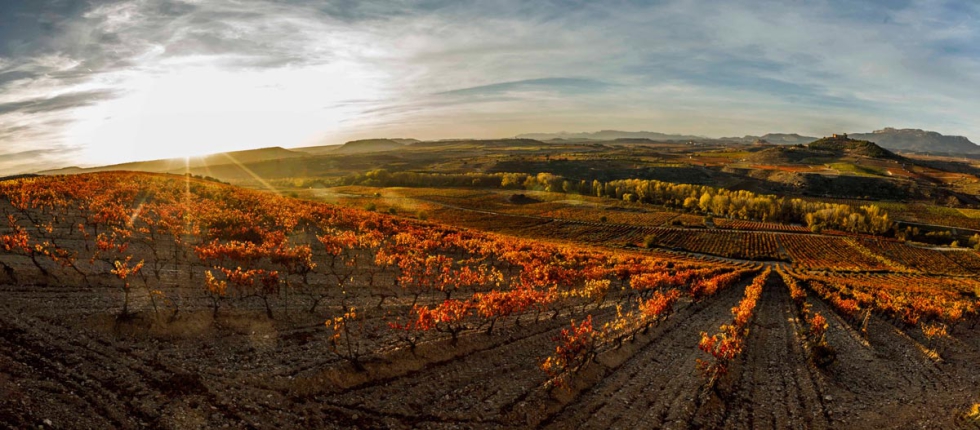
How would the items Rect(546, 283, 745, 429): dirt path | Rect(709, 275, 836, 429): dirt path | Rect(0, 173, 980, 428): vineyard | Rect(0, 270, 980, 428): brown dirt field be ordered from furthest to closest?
Rect(709, 275, 836, 429): dirt path < Rect(546, 283, 745, 429): dirt path < Rect(0, 173, 980, 428): vineyard < Rect(0, 270, 980, 428): brown dirt field

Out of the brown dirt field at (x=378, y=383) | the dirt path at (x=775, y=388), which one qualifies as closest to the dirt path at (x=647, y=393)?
the brown dirt field at (x=378, y=383)

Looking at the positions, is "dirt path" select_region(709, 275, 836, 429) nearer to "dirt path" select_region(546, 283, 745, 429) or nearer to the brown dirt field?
the brown dirt field

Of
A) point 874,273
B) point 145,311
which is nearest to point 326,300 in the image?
point 145,311

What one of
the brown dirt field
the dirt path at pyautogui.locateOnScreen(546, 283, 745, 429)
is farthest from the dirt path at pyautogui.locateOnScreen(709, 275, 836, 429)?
the dirt path at pyautogui.locateOnScreen(546, 283, 745, 429)

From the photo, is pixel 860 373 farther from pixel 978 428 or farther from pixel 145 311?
pixel 145 311

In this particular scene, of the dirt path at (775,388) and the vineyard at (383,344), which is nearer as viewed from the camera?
the vineyard at (383,344)

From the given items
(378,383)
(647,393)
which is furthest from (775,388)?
(378,383)

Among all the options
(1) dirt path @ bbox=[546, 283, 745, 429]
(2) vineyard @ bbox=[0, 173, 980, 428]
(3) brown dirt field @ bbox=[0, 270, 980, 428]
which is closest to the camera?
(3) brown dirt field @ bbox=[0, 270, 980, 428]

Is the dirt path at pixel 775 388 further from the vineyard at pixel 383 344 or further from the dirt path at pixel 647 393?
the dirt path at pixel 647 393
